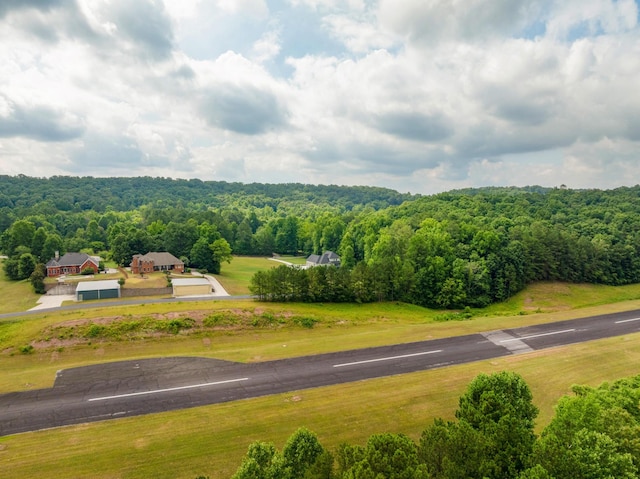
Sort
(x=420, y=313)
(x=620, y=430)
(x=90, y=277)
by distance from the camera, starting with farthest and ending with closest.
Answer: (x=90, y=277), (x=420, y=313), (x=620, y=430)

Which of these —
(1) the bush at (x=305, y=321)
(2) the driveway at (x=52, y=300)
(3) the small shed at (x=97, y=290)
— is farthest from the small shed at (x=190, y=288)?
(1) the bush at (x=305, y=321)

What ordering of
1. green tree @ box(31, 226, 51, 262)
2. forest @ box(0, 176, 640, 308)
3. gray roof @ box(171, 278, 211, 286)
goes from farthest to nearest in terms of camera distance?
green tree @ box(31, 226, 51, 262) → gray roof @ box(171, 278, 211, 286) → forest @ box(0, 176, 640, 308)

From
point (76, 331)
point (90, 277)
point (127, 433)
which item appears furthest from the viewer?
point (90, 277)

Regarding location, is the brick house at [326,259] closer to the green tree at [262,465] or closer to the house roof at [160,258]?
the house roof at [160,258]

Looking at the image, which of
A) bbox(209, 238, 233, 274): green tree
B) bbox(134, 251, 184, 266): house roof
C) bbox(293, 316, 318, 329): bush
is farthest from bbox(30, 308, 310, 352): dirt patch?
bbox(209, 238, 233, 274): green tree

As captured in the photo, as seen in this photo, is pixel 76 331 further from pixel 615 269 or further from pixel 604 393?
pixel 615 269

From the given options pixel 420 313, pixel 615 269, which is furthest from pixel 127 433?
pixel 615 269

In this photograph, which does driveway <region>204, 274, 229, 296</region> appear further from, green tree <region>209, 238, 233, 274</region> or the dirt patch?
the dirt patch

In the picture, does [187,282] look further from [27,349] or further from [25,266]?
[25,266]
